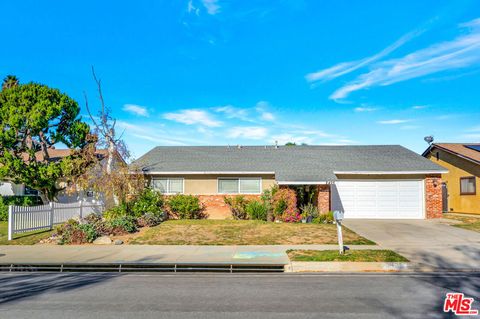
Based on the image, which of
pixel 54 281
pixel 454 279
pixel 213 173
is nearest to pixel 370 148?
pixel 213 173

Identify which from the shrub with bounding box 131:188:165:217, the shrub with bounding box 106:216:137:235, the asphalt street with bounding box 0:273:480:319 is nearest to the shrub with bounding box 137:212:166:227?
the shrub with bounding box 131:188:165:217

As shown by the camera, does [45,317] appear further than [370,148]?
No

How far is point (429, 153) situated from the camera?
93.0ft

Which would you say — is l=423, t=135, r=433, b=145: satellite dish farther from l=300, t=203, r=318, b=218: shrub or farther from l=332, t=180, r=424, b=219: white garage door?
l=300, t=203, r=318, b=218: shrub

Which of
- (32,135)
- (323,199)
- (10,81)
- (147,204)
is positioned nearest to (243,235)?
(147,204)

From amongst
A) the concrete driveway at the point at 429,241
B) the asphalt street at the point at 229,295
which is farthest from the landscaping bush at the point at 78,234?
the concrete driveway at the point at 429,241

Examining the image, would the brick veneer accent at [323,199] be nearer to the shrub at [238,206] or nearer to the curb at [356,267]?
the shrub at [238,206]

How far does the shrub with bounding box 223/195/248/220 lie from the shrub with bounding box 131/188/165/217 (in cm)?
373

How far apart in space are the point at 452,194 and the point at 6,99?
29.2m

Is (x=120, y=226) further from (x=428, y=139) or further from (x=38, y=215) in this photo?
(x=428, y=139)

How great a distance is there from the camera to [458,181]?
24.8 m

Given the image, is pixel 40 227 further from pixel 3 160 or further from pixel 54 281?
pixel 54 281

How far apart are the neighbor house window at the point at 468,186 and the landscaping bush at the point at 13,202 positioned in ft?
90.9

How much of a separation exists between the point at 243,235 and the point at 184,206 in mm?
6474
